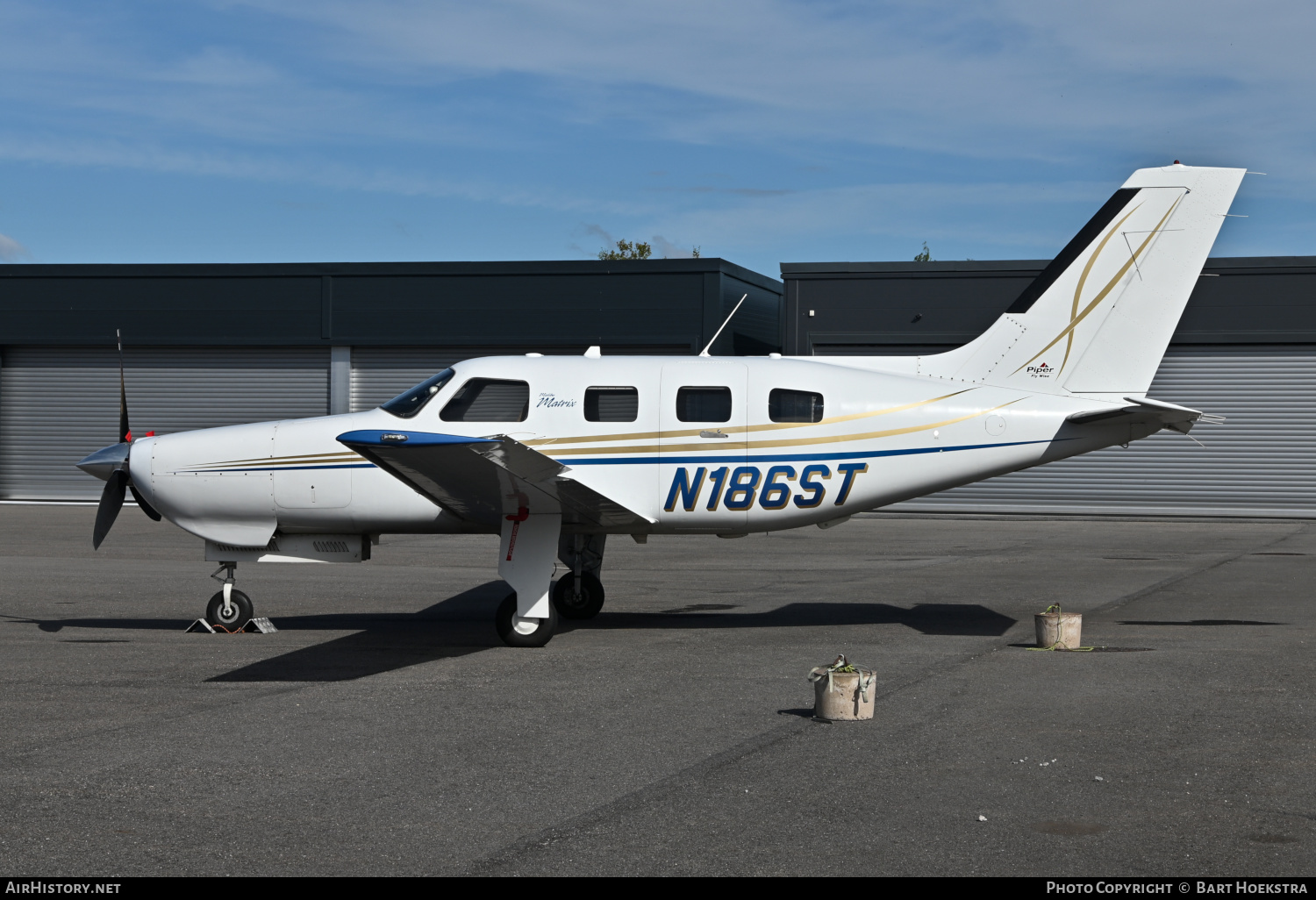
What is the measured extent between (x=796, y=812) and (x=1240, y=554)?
1689 cm

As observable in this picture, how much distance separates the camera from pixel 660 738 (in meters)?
7.24

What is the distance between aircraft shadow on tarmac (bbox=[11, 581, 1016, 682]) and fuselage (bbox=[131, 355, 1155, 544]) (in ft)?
3.73

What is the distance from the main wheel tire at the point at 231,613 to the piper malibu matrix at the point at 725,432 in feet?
0.06

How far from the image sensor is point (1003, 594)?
14586mm

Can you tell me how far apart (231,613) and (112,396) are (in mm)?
24801

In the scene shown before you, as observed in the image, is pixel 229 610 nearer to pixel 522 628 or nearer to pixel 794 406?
pixel 522 628

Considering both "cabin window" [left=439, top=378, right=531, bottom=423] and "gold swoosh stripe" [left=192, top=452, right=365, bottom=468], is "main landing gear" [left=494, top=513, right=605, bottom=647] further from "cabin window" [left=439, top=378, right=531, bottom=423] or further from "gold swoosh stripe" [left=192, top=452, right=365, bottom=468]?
"gold swoosh stripe" [left=192, top=452, right=365, bottom=468]

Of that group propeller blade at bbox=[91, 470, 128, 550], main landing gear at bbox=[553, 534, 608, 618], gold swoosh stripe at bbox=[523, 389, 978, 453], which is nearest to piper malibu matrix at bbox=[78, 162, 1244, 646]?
gold swoosh stripe at bbox=[523, 389, 978, 453]

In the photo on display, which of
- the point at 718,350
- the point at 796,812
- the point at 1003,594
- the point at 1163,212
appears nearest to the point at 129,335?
the point at 718,350

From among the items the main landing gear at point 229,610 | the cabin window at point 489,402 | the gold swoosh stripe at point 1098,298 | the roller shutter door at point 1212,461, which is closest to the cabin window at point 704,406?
the cabin window at point 489,402

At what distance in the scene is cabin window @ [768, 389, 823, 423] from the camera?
1145 centimetres

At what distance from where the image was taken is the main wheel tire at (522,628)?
35.2ft

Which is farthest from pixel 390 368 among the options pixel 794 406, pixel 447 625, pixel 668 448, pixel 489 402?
pixel 794 406

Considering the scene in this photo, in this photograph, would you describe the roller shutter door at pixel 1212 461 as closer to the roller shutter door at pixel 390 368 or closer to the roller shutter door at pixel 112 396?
the roller shutter door at pixel 390 368
